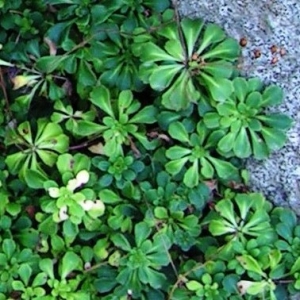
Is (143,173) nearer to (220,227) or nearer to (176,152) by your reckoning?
(176,152)

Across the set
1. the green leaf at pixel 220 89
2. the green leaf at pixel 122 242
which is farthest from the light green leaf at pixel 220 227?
the green leaf at pixel 220 89

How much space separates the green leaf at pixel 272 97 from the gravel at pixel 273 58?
72 mm

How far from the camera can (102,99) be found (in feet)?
7.75

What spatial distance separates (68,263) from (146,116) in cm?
45

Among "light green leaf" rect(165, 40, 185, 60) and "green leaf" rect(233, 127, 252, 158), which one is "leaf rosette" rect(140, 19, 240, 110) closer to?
"light green leaf" rect(165, 40, 185, 60)

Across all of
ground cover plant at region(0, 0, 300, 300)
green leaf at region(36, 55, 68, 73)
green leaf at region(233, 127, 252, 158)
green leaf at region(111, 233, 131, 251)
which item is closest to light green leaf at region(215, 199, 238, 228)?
ground cover plant at region(0, 0, 300, 300)

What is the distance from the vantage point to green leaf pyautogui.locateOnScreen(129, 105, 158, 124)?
237 cm

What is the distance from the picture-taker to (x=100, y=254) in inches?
92.7

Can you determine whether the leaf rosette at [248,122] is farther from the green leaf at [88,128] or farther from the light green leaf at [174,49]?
the green leaf at [88,128]

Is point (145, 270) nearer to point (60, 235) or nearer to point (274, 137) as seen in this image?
point (60, 235)

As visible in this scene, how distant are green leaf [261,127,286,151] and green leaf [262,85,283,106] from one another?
70mm


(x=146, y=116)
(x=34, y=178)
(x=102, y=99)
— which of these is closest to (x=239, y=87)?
(x=146, y=116)

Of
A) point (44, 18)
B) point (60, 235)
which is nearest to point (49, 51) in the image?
point (44, 18)

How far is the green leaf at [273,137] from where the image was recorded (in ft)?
7.63
